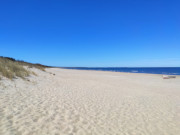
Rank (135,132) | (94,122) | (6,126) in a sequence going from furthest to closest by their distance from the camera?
(94,122) → (135,132) → (6,126)

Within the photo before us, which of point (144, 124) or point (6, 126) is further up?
point (6, 126)

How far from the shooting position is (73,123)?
376 centimetres

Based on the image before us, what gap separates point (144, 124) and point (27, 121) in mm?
4293

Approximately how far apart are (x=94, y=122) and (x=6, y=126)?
9.11ft

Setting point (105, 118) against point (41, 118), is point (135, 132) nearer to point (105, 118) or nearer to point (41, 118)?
point (105, 118)

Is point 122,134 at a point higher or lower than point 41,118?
lower

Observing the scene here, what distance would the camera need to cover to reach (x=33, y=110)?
424cm

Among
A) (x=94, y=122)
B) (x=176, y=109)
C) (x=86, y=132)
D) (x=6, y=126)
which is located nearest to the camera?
(x=6, y=126)

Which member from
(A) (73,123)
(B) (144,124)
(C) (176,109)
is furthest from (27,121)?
(C) (176,109)

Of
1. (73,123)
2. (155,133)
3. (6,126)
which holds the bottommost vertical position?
(155,133)

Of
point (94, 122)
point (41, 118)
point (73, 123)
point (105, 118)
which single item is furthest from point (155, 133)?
point (41, 118)

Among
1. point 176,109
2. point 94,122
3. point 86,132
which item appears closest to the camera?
point 86,132

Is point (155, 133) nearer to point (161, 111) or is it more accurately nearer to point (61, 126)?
point (161, 111)

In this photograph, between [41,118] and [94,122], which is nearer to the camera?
[41,118]
